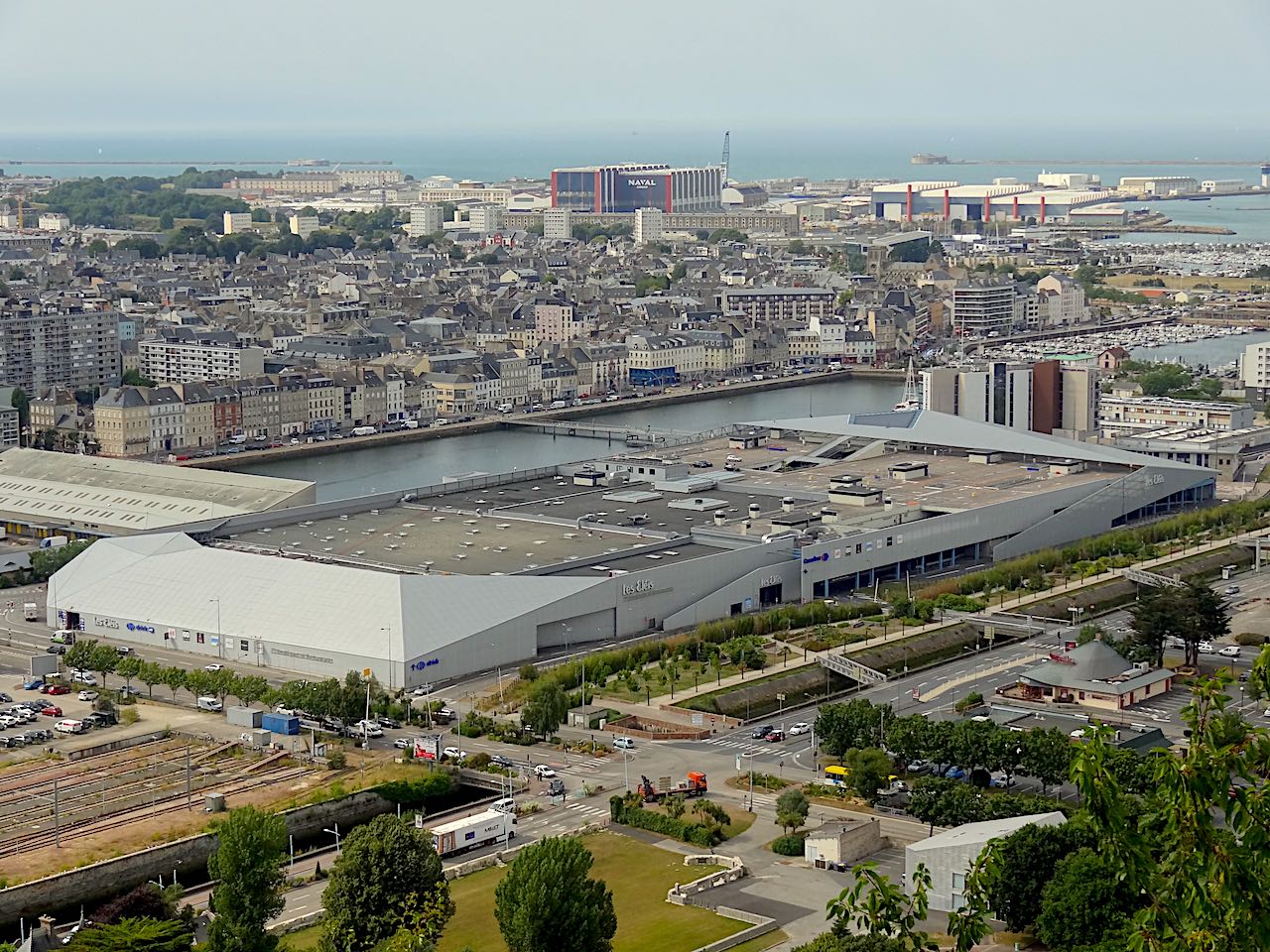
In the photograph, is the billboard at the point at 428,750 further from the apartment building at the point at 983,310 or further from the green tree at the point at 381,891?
the apartment building at the point at 983,310

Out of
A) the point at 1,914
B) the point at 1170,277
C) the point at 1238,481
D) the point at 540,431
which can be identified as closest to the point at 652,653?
the point at 1,914

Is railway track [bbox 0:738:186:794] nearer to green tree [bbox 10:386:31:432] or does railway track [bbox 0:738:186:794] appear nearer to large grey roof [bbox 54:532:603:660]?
large grey roof [bbox 54:532:603:660]

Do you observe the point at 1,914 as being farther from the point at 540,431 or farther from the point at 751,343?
the point at 751,343

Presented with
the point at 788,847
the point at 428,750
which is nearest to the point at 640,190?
the point at 428,750

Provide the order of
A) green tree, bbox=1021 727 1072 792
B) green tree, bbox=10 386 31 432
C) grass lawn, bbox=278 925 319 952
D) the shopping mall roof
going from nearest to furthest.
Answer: grass lawn, bbox=278 925 319 952
green tree, bbox=1021 727 1072 792
the shopping mall roof
green tree, bbox=10 386 31 432

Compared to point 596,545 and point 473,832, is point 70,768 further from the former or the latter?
point 596,545

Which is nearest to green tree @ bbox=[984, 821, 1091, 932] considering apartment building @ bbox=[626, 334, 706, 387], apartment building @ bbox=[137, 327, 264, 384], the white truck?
the white truck

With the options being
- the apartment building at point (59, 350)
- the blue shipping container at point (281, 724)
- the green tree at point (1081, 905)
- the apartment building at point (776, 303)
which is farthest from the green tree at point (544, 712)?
the apartment building at point (776, 303)
